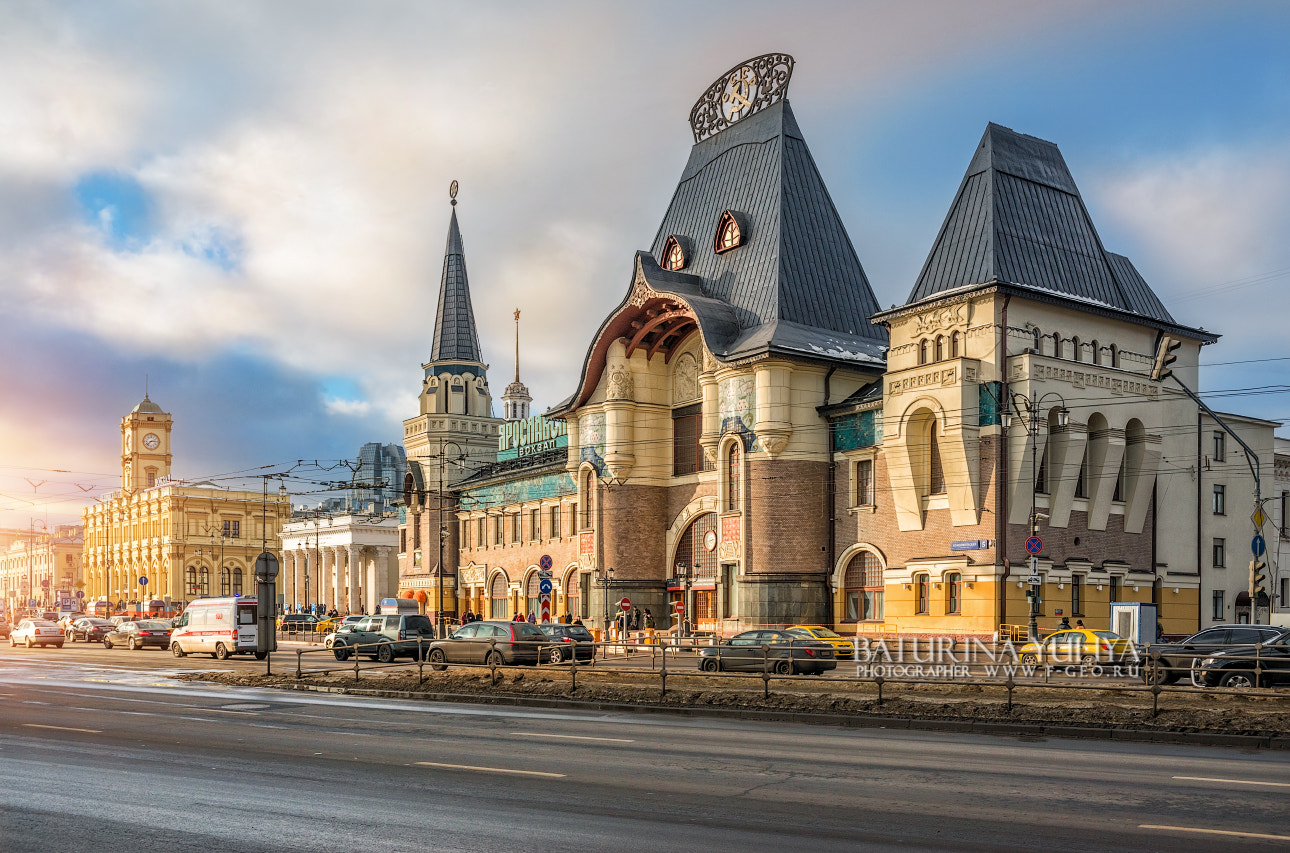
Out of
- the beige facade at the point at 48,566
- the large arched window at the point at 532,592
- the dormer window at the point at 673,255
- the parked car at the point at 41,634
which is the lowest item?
the beige facade at the point at 48,566

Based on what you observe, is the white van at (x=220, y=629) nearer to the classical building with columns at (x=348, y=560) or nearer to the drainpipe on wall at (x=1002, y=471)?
the drainpipe on wall at (x=1002, y=471)

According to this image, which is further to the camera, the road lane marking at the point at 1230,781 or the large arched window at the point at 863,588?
the large arched window at the point at 863,588

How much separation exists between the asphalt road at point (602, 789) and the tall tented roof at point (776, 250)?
31.3m

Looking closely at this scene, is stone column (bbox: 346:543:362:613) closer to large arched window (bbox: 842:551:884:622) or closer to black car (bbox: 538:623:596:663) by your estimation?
large arched window (bbox: 842:551:884:622)

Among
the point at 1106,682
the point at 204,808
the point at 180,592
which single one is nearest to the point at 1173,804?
the point at 204,808

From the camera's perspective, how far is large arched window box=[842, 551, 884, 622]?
Answer: 4509cm

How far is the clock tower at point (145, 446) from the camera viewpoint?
13962 centimetres

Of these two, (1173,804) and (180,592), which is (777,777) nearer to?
(1173,804)

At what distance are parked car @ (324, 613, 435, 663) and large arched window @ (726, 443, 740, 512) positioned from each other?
13.1m

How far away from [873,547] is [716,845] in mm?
36184

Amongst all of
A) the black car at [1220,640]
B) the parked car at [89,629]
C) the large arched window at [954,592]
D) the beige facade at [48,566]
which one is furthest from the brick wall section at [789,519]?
the beige facade at [48,566]

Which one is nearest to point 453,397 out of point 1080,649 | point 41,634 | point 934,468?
point 41,634

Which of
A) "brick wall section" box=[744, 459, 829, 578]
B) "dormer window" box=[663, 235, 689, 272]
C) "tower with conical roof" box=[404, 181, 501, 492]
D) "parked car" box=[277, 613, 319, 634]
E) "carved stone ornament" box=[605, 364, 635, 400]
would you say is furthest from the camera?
"tower with conical roof" box=[404, 181, 501, 492]

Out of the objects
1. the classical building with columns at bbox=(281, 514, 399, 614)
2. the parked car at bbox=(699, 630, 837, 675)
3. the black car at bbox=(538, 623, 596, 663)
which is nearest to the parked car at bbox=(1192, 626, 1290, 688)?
the parked car at bbox=(699, 630, 837, 675)
